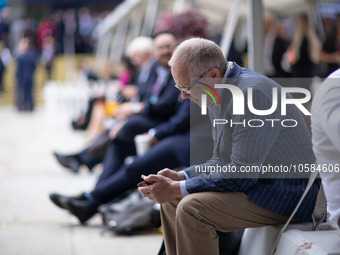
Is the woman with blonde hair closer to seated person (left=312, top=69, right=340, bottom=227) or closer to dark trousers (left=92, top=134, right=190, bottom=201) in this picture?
dark trousers (left=92, top=134, right=190, bottom=201)

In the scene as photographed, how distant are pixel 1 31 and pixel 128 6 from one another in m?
14.5

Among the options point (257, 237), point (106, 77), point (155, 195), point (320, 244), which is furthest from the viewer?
point (106, 77)

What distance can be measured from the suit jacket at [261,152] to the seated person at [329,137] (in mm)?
81

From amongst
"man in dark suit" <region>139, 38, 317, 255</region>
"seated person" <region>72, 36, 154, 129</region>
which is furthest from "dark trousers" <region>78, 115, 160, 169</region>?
"man in dark suit" <region>139, 38, 317, 255</region>

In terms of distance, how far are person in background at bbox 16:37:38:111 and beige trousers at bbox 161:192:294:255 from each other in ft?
56.1

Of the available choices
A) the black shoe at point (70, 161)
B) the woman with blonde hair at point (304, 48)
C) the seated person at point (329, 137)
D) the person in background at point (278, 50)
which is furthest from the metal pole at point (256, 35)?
the person in background at point (278, 50)

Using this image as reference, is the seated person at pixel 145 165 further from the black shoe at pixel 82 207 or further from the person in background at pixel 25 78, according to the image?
the person in background at pixel 25 78

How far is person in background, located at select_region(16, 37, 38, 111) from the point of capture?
1894 centimetres

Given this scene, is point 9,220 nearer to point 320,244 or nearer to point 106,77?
point 320,244

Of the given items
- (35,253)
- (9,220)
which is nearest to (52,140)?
(9,220)

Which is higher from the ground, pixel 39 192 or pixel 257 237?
pixel 257 237

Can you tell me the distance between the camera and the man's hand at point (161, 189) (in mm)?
2547

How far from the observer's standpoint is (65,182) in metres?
6.75

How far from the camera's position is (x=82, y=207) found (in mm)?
4410
